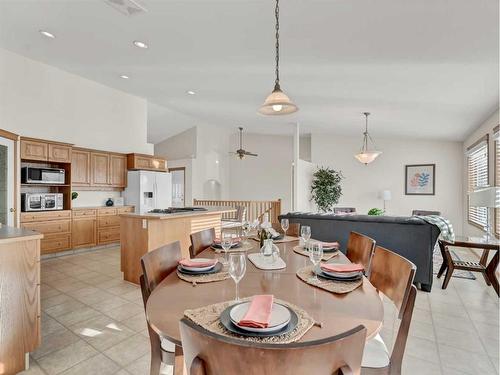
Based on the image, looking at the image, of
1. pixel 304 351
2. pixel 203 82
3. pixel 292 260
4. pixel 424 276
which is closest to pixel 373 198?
pixel 424 276

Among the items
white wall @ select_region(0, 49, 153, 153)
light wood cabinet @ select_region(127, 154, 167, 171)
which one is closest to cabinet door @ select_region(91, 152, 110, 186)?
white wall @ select_region(0, 49, 153, 153)

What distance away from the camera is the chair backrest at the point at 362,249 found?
193cm

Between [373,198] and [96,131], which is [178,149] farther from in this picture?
[373,198]

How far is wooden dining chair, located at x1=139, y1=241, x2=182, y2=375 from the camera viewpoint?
1.37 metres

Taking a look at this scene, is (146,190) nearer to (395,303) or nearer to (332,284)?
(332,284)

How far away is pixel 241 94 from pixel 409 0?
11.5ft

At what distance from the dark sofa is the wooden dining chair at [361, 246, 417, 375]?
Answer: 2.18 m

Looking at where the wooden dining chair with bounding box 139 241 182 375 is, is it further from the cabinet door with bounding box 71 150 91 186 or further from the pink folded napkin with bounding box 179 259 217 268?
the cabinet door with bounding box 71 150 91 186

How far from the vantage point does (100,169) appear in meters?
5.95

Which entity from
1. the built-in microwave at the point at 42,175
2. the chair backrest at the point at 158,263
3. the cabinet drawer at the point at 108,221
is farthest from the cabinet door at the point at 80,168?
the chair backrest at the point at 158,263

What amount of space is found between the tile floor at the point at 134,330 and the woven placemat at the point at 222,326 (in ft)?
4.14

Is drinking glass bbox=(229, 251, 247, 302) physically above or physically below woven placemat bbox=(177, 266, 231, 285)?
above

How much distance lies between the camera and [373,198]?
8.07 m

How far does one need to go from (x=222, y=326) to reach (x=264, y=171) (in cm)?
905
